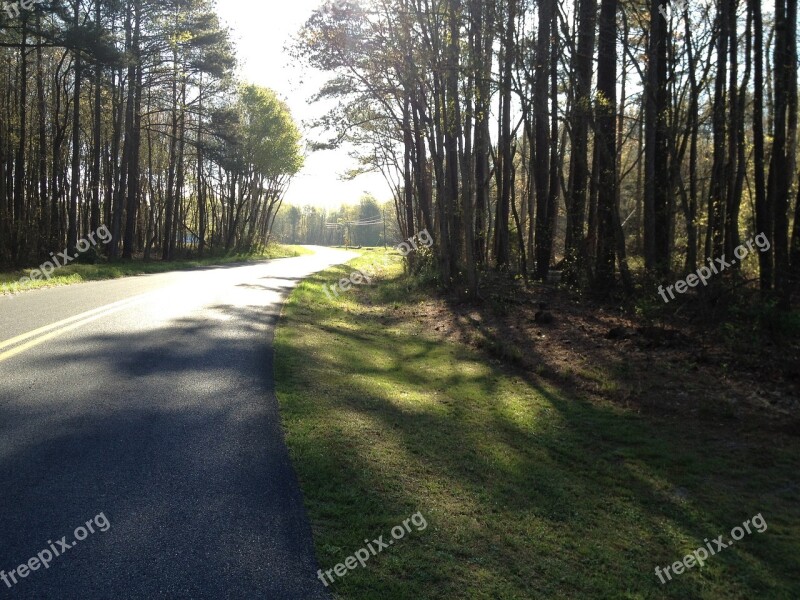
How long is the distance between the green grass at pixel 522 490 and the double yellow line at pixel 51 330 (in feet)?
10.3

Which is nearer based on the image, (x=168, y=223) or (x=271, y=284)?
(x=271, y=284)

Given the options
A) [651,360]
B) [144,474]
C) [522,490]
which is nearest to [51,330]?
[144,474]

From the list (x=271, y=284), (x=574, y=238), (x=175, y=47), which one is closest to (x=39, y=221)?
(x=175, y=47)

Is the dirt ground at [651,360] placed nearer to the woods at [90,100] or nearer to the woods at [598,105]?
the woods at [598,105]

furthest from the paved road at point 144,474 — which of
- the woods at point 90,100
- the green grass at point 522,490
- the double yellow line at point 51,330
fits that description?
the woods at point 90,100

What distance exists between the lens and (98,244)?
25.4 metres

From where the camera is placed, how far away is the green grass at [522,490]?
314cm

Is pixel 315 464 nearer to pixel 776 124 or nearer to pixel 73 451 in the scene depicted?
pixel 73 451

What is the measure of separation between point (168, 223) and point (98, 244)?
806cm

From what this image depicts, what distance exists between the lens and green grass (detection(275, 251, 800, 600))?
123 inches

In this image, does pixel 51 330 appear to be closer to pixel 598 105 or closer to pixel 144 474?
pixel 144 474

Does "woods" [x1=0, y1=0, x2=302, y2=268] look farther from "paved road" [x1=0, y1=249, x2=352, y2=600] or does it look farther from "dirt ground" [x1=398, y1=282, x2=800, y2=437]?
"dirt ground" [x1=398, y1=282, x2=800, y2=437]

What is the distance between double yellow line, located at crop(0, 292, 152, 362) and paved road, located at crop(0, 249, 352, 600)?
42 millimetres

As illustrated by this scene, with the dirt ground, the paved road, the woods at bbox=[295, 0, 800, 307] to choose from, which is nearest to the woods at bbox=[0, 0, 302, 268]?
the woods at bbox=[295, 0, 800, 307]
